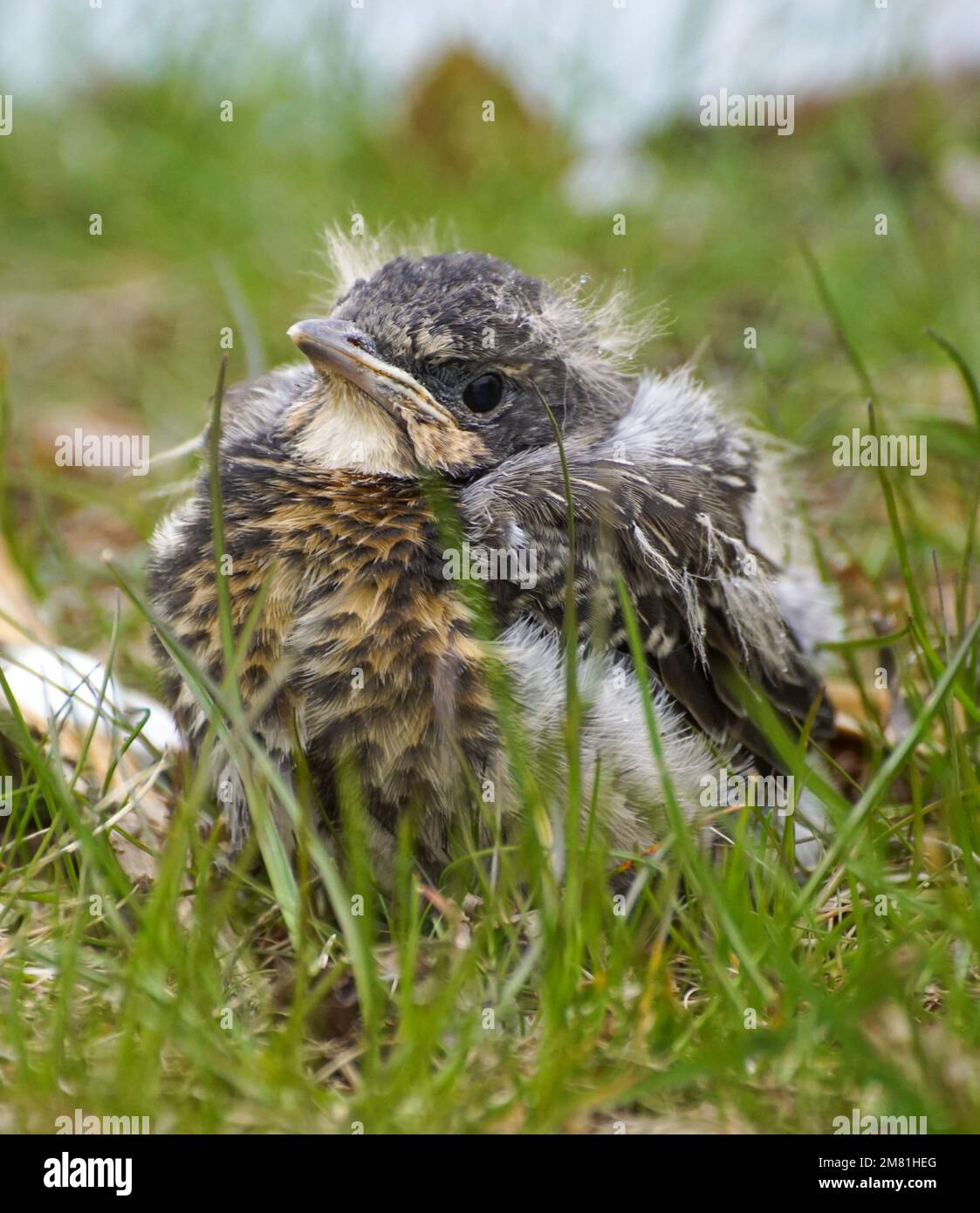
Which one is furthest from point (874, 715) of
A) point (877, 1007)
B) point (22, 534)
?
point (22, 534)

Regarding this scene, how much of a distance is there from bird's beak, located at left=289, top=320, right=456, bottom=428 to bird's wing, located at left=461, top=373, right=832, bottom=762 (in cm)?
20

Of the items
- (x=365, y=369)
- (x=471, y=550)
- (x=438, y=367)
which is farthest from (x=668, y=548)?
(x=365, y=369)

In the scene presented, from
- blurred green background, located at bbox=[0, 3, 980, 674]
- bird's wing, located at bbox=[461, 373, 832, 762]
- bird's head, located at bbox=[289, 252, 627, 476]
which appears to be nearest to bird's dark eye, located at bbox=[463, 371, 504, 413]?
bird's head, located at bbox=[289, 252, 627, 476]

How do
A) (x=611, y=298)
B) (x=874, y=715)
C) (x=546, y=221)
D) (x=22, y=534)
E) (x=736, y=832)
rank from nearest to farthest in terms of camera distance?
(x=736, y=832), (x=874, y=715), (x=611, y=298), (x=22, y=534), (x=546, y=221)

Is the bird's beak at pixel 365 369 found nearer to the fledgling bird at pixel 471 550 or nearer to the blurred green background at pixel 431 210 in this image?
the fledgling bird at pixel 471 550

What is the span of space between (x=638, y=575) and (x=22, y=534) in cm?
227

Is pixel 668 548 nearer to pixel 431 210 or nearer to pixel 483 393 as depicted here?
pixel 483 393

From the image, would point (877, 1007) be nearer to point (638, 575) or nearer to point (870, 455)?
point (638, 575)

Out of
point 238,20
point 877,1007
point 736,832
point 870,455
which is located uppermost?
point 238,20

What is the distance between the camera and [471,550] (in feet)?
9.17

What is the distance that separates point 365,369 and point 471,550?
1.54 ft

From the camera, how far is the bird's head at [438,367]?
2.99 m

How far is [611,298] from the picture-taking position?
360 cm

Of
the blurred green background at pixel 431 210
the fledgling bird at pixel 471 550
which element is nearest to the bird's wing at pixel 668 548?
the fledgling bird at pixel 471 550
